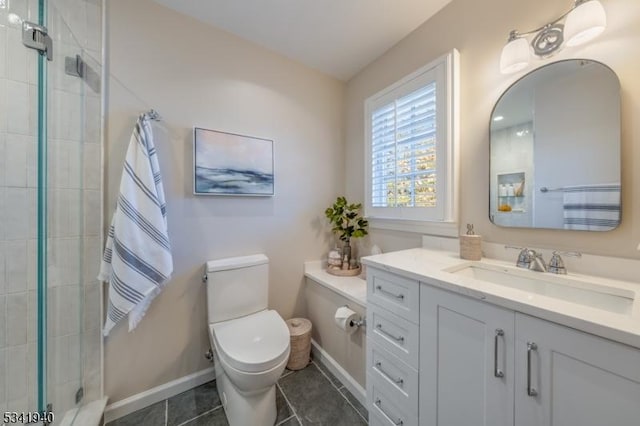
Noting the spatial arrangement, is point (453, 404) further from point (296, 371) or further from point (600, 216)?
point (296, 371)

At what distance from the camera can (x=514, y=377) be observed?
2.40 ft

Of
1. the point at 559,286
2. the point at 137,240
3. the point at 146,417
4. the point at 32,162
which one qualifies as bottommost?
the point at 146,417

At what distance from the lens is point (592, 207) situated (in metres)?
0.97

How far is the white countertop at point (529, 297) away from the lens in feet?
1.87

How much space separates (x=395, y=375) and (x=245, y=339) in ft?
2.81

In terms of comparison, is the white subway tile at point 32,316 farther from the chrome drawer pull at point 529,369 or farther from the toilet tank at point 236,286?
the chrome drawer pull at point 529,369

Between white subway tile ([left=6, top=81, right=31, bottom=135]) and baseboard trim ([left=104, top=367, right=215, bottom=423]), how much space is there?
1.60 m

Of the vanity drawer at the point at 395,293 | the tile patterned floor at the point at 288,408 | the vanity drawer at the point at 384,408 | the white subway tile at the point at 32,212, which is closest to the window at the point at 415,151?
the vanity drawer at the point at 395,293

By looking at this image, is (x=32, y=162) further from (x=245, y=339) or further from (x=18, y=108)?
(x=245, y=339)

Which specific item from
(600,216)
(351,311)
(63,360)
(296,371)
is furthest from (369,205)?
(63,360)

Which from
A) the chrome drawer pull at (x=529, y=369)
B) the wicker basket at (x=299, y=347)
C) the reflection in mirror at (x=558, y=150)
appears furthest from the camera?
the wicker basket at (x=299, y=347)

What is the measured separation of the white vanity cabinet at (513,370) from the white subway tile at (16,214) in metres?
1.91

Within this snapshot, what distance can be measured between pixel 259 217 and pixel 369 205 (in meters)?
0.95

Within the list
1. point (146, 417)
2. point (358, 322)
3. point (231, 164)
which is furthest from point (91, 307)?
point (358, 322)
